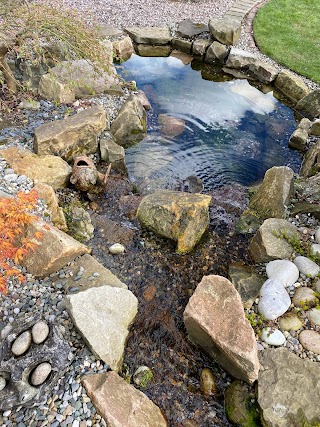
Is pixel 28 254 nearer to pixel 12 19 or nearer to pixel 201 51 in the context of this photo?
pixel 12 19

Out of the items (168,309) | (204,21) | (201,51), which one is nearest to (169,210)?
(168,309)

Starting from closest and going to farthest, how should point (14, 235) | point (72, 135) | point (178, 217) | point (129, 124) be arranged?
1. point (14, 235)
2. point (178, 217)
3. point (72, 135)
4. point (129, 124)

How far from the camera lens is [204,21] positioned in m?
11.5

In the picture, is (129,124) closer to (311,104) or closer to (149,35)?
(311,104)

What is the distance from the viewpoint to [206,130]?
7941 mm

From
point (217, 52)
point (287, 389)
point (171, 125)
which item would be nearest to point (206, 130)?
point (171, 125)

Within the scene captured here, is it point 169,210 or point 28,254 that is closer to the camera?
point 28,254

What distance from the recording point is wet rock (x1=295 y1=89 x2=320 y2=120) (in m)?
8.28

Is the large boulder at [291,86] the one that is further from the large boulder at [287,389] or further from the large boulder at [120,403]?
the large boulder at [120,403]

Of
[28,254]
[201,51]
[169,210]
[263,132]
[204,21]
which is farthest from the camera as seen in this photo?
[204,21]

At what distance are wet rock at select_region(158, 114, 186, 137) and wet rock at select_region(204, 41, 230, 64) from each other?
11.3 ft

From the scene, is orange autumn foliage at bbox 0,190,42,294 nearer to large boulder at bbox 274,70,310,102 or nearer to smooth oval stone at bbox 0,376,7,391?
smooth oval stone at bbox 0,376,7,391

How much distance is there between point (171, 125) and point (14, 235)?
15.5ft

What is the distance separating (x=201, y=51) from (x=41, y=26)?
583cm
